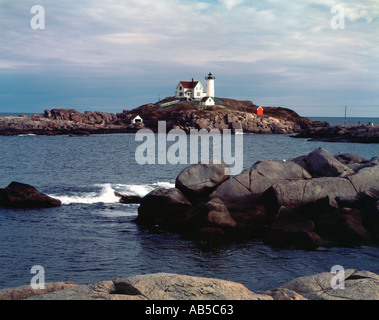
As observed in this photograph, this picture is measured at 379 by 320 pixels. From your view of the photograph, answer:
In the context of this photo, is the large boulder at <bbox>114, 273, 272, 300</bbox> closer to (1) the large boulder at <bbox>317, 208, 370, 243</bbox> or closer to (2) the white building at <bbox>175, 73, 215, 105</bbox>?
(1) the large boulder at <bbox>317, 208, 370, 243</bbox>

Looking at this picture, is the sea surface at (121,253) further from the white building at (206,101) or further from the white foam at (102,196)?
the white building at (206,101)

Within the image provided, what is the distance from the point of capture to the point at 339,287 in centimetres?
918

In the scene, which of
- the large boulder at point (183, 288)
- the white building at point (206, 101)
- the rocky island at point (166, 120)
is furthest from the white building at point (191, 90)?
the large boulder at point (183, 288)

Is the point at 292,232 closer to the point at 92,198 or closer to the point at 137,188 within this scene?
the point at 92,198

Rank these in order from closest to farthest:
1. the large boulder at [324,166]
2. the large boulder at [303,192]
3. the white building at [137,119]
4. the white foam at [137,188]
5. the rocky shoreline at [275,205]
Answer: the rocky shoreline at [275,205]
the large boulder at [303,192]
the large boulder at [324,166]
the white foam at [137,188]
the white building at [137,119]

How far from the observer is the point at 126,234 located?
19578mm

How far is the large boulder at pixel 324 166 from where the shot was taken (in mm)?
23263

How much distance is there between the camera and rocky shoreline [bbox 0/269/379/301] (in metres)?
7.80

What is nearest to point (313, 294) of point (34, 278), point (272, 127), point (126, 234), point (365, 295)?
point (365, 295)

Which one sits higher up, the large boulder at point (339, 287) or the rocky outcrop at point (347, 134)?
the rocky outcrop at point (347, 134)

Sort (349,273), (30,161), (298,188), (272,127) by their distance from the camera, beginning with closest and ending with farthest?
(349,273) → (298,188) → (30,161) → (272,127)

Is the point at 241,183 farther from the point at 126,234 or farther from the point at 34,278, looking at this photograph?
the point at 34,278

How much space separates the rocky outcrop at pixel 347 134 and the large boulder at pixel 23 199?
262ft
